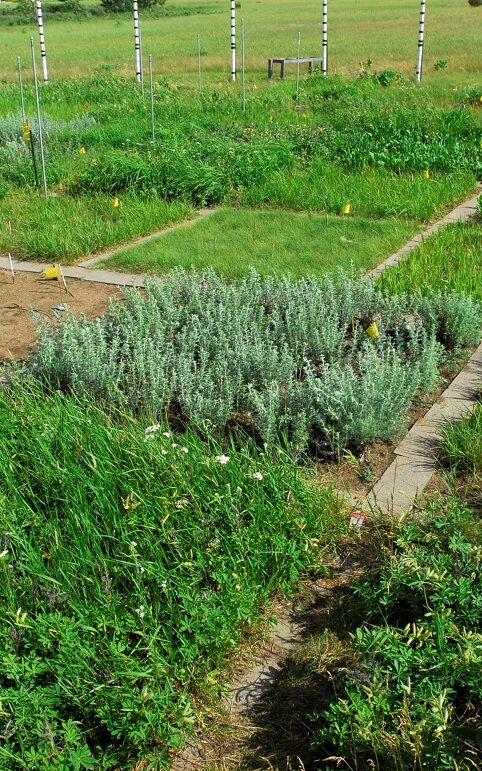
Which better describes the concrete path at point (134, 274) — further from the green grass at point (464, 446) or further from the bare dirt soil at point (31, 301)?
the green grass at point (464, 446)

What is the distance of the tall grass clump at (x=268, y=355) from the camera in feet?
14.0

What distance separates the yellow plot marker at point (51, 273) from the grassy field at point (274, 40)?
13071mm

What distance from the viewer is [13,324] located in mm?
6238

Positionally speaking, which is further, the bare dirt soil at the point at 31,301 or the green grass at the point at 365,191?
the green grass at the point at 365,191

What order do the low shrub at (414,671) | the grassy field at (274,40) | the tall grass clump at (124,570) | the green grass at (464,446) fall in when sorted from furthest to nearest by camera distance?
the grassy field at (274,40)
the green grass at (464,446)
the tall grass clump at (124,570)
the low shrub at (414,671)

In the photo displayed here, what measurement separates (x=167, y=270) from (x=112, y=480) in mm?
3893

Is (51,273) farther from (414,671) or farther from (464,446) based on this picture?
(414,671)

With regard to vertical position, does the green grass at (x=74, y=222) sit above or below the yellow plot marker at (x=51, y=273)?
above

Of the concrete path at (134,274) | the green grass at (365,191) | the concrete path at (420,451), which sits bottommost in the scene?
the concrete path at (420,451)

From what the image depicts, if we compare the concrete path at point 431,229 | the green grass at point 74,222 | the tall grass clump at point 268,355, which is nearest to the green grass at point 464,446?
the tall grass clump at point 268,355

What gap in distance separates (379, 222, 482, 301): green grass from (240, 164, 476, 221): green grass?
1013mm

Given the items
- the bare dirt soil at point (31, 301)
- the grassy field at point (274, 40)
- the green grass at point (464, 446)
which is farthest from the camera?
the grassy field at point (274, 40)

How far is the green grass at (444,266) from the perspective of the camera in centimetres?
617

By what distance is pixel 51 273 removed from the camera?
23.1ft
